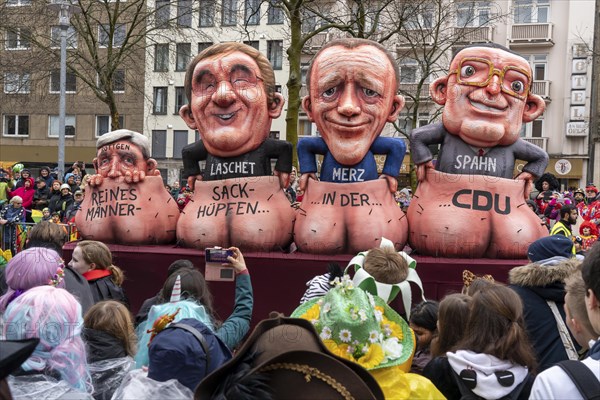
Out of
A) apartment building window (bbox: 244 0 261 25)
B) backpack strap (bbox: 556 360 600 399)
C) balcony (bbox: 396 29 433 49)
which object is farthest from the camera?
balcony (bbox: 396 29 433 49)

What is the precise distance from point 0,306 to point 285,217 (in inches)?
138

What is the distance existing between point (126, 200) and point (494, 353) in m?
4.71

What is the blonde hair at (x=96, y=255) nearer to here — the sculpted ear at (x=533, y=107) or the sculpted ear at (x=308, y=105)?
the sculpted ear at (x=308, y=105)

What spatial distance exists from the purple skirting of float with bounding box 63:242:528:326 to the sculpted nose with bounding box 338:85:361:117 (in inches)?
48.2

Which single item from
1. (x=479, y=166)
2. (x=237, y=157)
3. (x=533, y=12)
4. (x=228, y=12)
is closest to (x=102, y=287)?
(x=237, y=157)

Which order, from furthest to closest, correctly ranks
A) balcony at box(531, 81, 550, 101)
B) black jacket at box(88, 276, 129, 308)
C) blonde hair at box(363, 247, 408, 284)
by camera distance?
balcony at box(531, 81, 550, 101) → black jacket at box(88, 276, 129, 308) → blonde hair at box(363, 247, 408, 284)

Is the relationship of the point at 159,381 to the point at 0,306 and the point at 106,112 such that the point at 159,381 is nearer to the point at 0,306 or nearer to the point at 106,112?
the point at 0,306

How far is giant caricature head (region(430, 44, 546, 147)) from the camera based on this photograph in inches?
249

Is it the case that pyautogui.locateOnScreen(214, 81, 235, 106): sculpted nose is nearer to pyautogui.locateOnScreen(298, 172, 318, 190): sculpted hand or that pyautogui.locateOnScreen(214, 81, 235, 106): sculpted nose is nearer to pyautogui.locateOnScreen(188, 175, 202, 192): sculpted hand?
pyautogui.locateOnScreen(188, 175, 202, 192): sculpted hand

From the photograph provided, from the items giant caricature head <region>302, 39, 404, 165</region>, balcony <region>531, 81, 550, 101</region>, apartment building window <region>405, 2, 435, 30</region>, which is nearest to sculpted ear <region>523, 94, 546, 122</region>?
giant caricature head <region>302, 39, 404, 165</region>

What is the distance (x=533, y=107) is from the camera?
665 cm

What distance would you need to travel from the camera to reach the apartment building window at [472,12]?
1902 centimetres

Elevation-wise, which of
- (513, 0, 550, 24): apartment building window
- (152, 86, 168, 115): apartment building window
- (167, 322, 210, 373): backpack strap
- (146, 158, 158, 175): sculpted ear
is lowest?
(167, 322, 210, 373): backpack strap

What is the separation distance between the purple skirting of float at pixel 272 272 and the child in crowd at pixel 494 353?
296 cm
